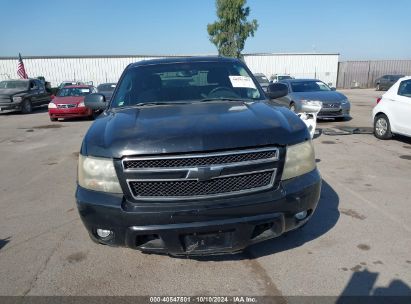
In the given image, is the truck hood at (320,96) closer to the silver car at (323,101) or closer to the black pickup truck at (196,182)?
the silver car at (323,101)

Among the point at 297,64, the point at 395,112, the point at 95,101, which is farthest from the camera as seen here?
the point at 297,64

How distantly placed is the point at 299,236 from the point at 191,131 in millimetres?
1765

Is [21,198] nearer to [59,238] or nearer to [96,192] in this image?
[59,238]

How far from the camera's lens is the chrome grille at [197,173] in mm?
2615

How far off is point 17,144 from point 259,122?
9226 millimetres

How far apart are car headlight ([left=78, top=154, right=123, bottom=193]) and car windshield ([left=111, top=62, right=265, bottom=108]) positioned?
1.31m

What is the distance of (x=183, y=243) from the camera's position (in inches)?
107

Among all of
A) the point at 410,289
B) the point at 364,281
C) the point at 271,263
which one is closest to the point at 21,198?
the point at 271,263

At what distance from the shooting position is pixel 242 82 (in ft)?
14.0

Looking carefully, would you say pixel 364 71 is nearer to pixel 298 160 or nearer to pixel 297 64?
pixel 297 64

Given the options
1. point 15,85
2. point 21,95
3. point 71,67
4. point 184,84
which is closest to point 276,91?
point 184,84

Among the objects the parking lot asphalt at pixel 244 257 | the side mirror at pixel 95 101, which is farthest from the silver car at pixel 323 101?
the side mirror at pixel 95 101

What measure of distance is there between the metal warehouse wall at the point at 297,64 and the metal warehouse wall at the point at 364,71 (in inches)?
41.5

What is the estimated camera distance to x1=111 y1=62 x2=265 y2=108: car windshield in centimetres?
406
